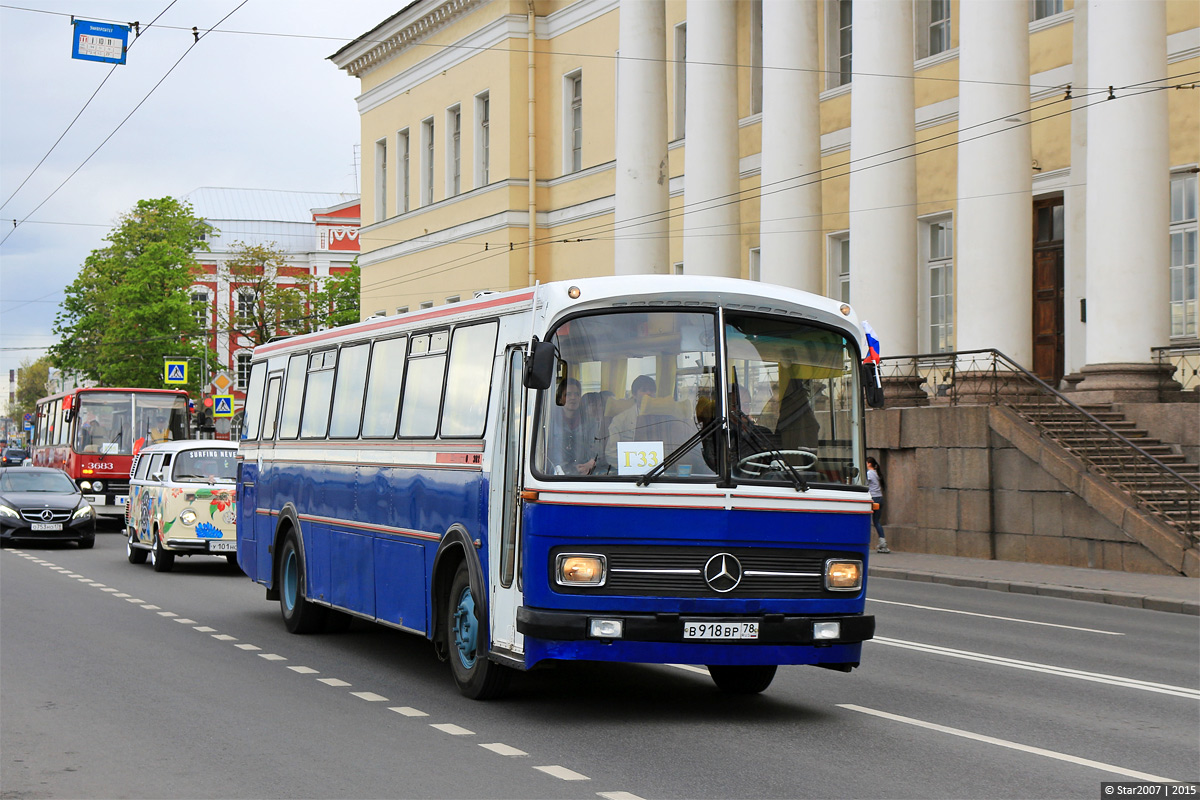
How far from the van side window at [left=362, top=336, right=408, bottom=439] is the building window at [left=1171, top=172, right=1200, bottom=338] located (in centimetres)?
1758

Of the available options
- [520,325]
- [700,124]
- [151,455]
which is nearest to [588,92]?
[700,124]

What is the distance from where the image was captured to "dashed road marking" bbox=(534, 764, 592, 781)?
26.2 ft

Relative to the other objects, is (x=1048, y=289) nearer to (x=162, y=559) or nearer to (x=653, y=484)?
(x=162, y=559)

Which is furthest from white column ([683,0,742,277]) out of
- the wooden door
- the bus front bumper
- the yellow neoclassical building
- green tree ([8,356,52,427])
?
green tree ([8,356,52,427])

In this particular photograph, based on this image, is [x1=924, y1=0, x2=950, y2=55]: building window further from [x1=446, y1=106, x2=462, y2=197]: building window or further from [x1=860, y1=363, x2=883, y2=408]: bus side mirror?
[x1=860, y1=363, x2=883, y2=408]: bus side mirror

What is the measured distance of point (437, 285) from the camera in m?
48.6

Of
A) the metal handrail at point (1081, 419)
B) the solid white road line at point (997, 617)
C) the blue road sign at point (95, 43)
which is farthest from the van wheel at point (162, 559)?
the metal handrail at point (1081, 419)

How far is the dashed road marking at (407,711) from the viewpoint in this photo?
10.1 meters

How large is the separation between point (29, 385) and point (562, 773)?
6199 inches

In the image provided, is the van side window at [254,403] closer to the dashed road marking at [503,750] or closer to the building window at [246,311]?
the dashed road marking at [503,750]

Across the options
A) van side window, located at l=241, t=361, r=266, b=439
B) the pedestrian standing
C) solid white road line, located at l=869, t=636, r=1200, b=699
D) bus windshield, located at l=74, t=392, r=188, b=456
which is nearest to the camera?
solid white road line, located at l=869, t=636, r=1200, b=699

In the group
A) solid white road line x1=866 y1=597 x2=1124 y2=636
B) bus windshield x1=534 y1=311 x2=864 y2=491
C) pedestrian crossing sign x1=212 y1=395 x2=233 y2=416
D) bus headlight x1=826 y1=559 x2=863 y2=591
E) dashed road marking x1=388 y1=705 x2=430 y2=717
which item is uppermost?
pedestrian crossing sign x1=212 y1=395 x2=233 y2=416

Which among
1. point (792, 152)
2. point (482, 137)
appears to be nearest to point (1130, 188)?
point (792, 152)

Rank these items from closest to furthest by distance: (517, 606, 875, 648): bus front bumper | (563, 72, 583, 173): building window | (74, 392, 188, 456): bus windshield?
(517, 606, 875, 648): bus front bumper, (74, 392, 188, 456): bus windshield, (563, 72, 583, 173): building window
